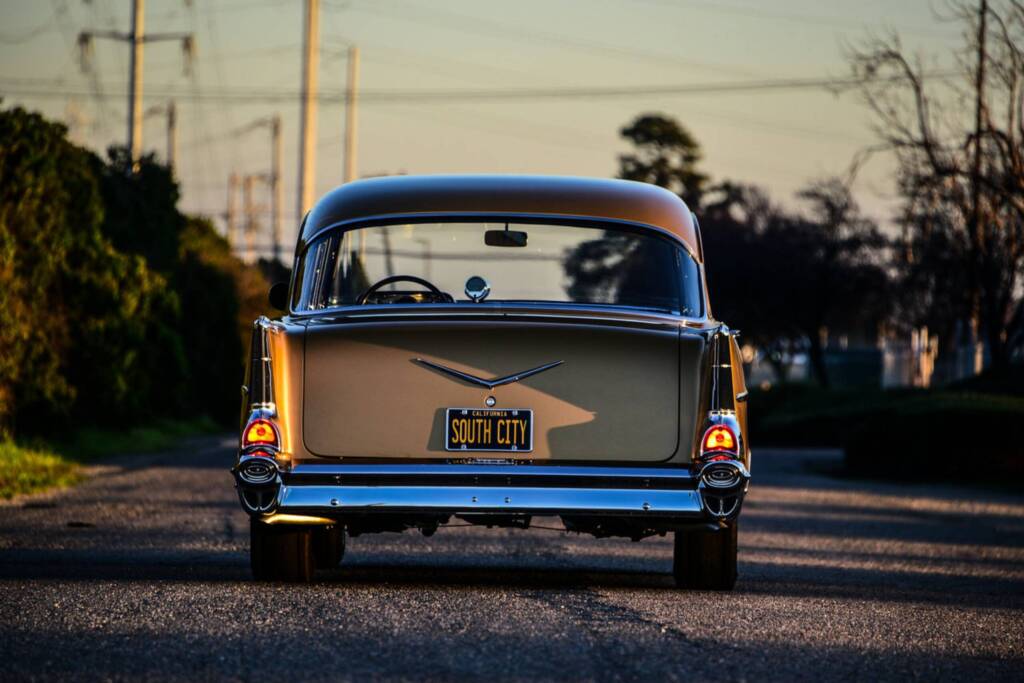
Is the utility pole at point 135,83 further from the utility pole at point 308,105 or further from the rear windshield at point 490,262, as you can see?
the rear windshield at point 490,262

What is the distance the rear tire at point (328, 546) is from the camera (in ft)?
31.2

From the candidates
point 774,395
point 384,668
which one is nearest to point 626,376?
point 384,668

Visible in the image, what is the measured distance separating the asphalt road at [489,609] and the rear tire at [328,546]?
0.13 meters

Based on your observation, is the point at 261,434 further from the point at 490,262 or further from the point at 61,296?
the point at 61,296

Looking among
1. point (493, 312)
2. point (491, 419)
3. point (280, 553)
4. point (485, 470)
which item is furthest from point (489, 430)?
point (280, 553)

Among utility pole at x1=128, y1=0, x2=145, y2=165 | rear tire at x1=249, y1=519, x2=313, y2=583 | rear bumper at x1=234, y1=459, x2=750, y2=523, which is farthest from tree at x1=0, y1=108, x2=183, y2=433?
rear bumper at x1=234, y1=459, x2=750, y2=523

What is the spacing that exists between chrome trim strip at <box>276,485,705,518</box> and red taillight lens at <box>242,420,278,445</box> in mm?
230

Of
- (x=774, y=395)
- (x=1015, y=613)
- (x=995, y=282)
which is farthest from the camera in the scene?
(x=774, y=395)

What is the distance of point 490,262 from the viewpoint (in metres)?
9.42

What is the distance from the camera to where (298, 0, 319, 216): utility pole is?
46219 millimetres

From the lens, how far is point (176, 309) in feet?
101

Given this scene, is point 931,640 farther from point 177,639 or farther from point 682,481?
point 177,639

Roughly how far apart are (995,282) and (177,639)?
29178 mm

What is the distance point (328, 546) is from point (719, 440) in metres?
2.58
